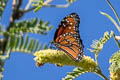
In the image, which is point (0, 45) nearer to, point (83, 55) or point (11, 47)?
point (11, 47)

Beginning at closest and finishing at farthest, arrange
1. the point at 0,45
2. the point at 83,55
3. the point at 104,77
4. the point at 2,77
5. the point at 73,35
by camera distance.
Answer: the point at 104,77
the point at 83,55
the point at 73,35
the point at 2,77
the point at 0,45

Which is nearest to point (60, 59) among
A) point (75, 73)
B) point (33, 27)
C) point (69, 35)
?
point (75, 73)

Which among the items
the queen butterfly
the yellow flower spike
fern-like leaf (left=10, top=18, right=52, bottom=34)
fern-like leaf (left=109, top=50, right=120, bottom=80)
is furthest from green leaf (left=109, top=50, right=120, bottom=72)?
fern-like leaf (left=10, top=18, right=52, bottom=34)

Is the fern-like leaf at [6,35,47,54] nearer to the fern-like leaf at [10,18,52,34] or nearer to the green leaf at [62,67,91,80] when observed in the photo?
the fern-like leaf at [10,18,52,34]

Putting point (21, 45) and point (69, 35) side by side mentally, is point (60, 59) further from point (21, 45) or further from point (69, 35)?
point (21, 45)

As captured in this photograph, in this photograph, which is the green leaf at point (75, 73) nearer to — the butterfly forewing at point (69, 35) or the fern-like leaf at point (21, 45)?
the butterfly forewing at point (69, 35)

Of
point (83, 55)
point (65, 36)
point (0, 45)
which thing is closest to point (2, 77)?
point (0, 45)
